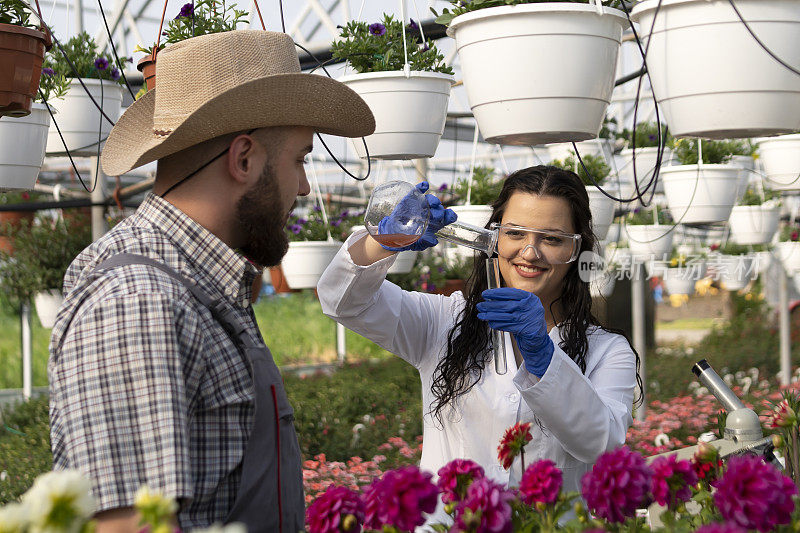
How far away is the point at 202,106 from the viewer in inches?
45.5

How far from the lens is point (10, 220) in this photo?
597 cm

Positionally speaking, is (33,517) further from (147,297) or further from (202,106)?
(202,106)

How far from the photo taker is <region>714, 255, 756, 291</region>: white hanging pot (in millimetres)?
6898

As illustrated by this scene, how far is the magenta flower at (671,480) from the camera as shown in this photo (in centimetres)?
99

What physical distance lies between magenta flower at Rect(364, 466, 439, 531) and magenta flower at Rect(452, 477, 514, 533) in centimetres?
4

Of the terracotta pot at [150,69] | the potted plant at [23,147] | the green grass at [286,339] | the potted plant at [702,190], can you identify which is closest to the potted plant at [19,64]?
the terracotta pot at [150,69]

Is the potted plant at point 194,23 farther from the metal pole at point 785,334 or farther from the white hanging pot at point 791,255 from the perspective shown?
the metal pole at point 785,334

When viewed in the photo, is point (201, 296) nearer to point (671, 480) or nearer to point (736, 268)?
point (671, 480)

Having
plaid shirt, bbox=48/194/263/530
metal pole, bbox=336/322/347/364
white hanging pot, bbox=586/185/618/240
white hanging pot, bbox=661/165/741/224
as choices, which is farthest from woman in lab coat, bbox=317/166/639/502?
metal pole, bbox=336/322/347/364

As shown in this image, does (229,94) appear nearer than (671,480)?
No

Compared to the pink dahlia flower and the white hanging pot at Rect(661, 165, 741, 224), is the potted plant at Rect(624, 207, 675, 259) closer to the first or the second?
the white hanging pot at Rect(661, 165, 741, 224)

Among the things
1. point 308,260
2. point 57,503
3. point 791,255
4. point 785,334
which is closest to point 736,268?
point 785,334

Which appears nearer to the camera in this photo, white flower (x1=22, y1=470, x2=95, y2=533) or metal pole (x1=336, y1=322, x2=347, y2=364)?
white flower (x1=22, y1=470, x2=95, y2=533)

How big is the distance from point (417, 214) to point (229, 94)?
564 millimetres
